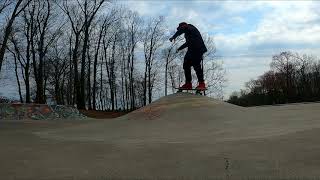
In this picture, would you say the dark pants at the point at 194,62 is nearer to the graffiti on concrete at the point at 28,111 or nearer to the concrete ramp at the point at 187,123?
the concrete ramp at the point at 187,123

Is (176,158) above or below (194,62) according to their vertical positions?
below

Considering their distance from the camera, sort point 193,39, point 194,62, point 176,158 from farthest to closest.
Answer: point 194,62, point 193,39, point 176,158

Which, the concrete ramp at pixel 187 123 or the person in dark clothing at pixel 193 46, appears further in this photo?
the person in dark clothing at pixel 193 46

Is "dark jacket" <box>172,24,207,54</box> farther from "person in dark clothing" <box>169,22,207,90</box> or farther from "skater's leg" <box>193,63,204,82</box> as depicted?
"skater's leg" <box>193,63,204,82</box>

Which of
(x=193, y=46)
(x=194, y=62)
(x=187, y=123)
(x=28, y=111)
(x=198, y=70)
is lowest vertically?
(x=187, y=123)

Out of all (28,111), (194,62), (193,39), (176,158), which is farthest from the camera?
(28,111)

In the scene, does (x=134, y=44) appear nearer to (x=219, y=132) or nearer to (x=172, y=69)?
(x=172, y=69)

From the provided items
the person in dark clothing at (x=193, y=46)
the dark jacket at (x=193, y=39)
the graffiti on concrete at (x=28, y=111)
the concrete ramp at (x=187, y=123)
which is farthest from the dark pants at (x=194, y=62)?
the graffiti on concrete at (x=28, y=111)

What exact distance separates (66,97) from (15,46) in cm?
1457

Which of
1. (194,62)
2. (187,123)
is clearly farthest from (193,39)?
(187,123)

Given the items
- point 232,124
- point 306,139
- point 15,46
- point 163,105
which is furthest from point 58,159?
point 15,46

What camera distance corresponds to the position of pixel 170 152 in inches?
249

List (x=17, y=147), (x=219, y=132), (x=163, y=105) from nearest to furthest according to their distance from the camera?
1. (x=17, y=147)
2. (x=219, y=132)
3. (x=163, y=105)

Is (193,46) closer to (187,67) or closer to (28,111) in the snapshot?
(187,67)
